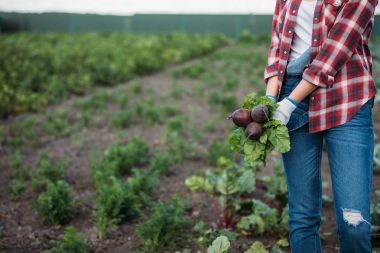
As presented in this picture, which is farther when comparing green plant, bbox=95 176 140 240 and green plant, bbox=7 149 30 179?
green plant, bbox=7 149 30 179

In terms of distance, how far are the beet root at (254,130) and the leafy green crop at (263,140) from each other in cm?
3

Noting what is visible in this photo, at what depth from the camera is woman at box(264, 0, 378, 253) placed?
1923 millimetres

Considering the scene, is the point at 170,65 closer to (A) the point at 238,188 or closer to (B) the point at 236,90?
(B) the point at 236,90

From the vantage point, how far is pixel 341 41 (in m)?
1.93

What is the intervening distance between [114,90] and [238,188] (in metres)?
5.91

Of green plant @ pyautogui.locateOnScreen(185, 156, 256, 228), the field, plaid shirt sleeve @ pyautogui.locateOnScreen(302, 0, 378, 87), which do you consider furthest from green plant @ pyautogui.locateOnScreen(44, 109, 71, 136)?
plaid shirt sleeve @ pyautogui.locateOnScreen(302, 0, 378, 87)

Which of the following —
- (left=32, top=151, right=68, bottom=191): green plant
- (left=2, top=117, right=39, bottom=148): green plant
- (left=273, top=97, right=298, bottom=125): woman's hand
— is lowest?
(left=32, top=151, right=68, bottom=191): green plant

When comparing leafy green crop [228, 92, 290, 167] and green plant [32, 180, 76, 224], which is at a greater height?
leafy green crop [228, 92, 290, 167]

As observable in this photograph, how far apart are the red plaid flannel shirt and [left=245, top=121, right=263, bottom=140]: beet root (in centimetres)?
29

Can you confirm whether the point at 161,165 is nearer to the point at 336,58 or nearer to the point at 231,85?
the point at 336,58

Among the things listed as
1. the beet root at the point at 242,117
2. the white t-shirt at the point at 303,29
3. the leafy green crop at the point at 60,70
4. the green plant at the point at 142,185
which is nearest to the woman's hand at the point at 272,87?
the white t-shirt at the point at 303,29

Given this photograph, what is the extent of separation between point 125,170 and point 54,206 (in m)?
1.19

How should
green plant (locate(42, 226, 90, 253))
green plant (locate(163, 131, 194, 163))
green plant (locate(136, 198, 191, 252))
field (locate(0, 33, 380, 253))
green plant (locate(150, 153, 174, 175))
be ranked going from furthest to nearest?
green plant (locate(163, 131, 194, 163))
green plant (locate(150, 153, 174, 175))
field (locate(0, 33, 380, 253))
green plant (locate(136, 198, 191, 252))
green plant (locate(42, 226, 90, 253))

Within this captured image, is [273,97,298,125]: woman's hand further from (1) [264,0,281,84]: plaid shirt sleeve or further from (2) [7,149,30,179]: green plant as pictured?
(2) [7,149,30,179]: green plant
